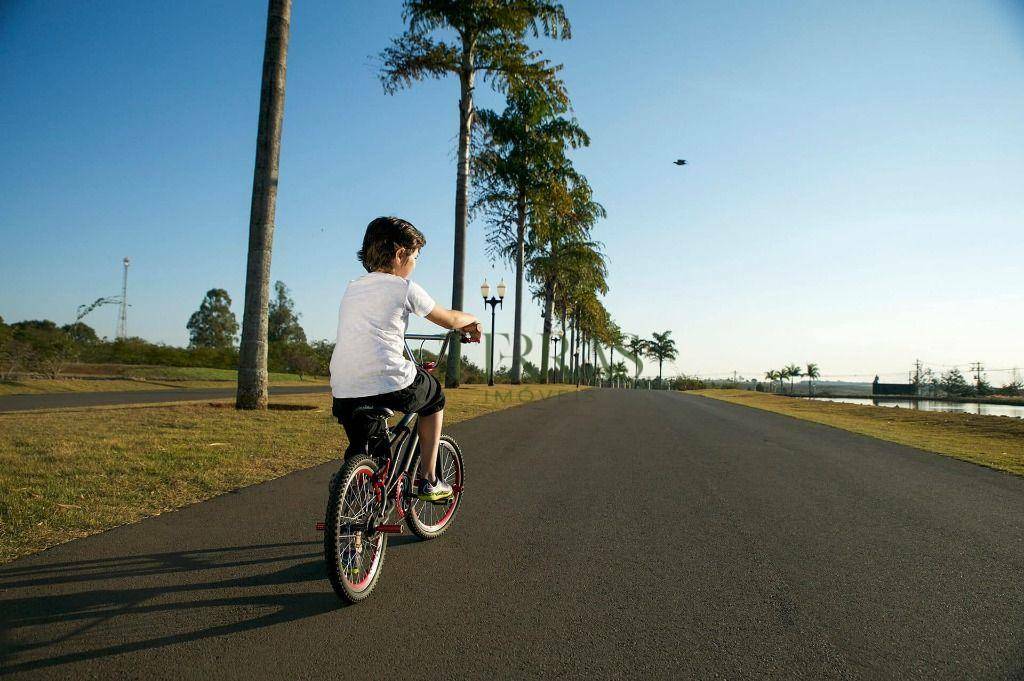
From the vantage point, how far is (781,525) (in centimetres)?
529

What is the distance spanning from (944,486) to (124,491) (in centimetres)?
896

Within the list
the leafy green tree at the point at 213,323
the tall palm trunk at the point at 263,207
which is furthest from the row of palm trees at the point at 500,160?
the leafy green tree at the point at 213,323

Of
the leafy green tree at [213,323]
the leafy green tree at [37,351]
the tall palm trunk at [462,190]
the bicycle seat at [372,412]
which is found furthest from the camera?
the leafy green tree at [213,323]

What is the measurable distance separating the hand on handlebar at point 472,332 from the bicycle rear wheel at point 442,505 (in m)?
0.85

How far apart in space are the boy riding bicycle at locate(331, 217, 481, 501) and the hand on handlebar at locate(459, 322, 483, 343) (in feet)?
0.42

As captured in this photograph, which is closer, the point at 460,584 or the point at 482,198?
the point at 460,584

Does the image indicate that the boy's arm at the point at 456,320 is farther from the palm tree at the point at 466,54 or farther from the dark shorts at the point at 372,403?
the palm tree at the point at 466,54

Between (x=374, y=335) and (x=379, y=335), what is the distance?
3cm

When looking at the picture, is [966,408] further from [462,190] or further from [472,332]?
[472,332]

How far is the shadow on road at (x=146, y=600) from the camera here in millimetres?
2865

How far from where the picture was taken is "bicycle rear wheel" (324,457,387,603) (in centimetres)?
324

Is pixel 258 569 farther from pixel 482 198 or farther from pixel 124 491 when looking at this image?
pixel 482 198

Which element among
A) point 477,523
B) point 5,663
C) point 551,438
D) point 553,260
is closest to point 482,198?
point 553,260

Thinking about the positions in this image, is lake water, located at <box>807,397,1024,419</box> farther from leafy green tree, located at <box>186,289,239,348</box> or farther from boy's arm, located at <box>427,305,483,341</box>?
leafy green tree, located at <box>186,289,239,348</box>
